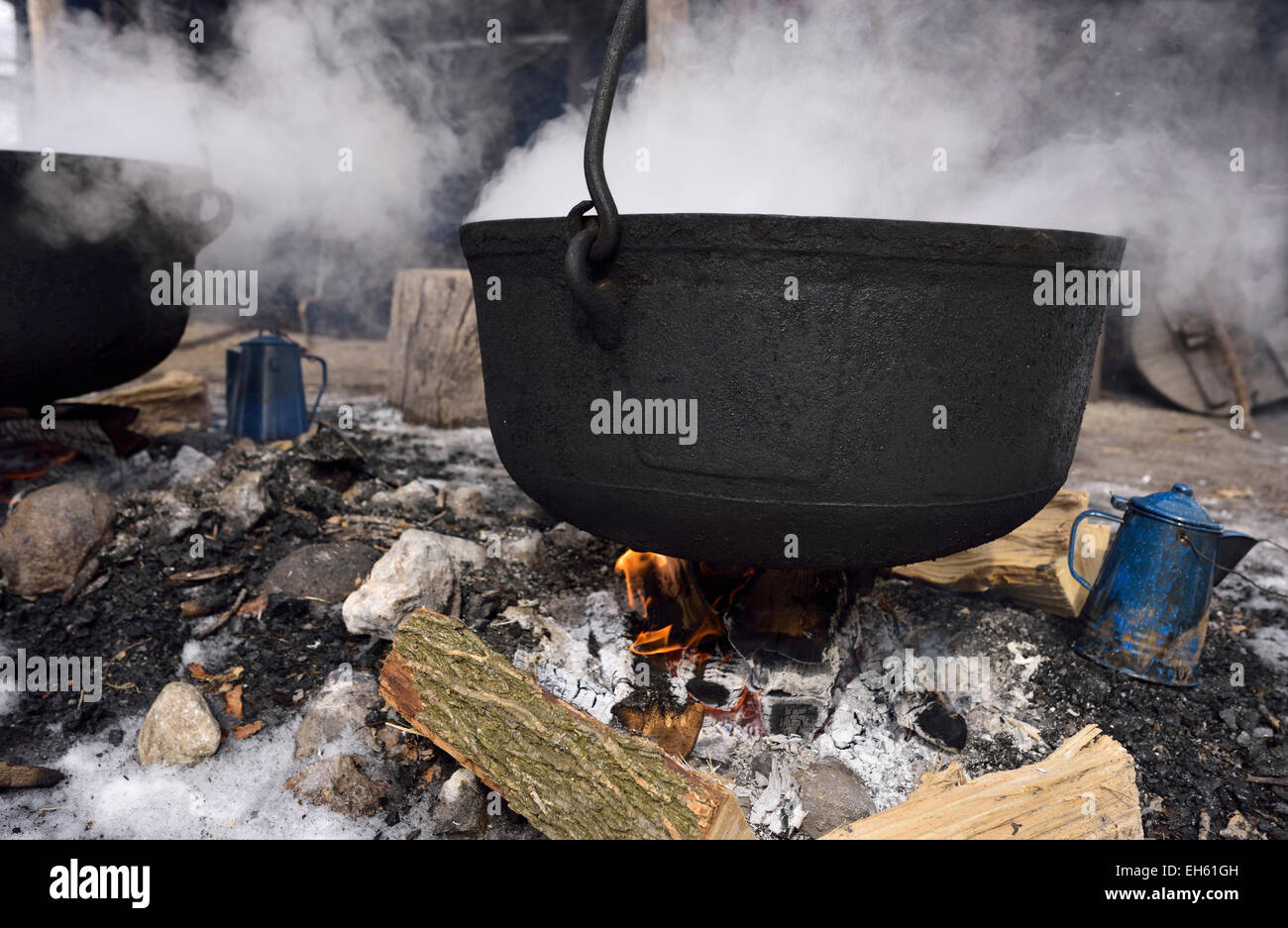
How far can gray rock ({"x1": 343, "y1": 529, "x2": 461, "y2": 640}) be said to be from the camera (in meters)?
2.21

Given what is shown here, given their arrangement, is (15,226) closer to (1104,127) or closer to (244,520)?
(244,520)

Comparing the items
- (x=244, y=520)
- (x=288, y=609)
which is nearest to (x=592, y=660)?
(x=288, y=609)

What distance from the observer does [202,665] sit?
220 cm

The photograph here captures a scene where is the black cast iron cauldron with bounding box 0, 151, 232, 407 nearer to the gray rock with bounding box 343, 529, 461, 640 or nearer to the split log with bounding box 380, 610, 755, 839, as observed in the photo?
the gray rock with bounding box 343, 529, 461, 640

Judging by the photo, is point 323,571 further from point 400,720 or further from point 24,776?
point 24,776

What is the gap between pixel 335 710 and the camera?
1976 millimetres

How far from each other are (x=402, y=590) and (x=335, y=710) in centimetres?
36

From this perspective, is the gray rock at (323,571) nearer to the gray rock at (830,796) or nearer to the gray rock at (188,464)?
the gray rock at (188,464)

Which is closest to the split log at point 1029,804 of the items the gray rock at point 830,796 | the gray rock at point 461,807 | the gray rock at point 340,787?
the gray rock at point 830,796

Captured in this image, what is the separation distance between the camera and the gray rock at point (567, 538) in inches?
112

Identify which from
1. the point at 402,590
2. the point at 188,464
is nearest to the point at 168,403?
the point at 188,464

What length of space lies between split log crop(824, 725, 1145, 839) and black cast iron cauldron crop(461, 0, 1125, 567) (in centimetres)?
47

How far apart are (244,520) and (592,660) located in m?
1.33

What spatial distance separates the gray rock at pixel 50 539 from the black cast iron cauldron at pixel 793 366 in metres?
1.65
